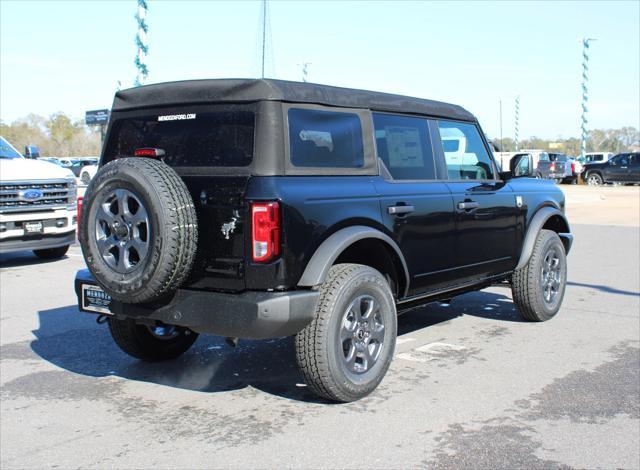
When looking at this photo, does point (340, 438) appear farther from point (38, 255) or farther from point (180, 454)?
point (38, 255)

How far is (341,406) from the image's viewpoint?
462 centimetres

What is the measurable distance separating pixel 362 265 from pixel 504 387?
1.30 metres

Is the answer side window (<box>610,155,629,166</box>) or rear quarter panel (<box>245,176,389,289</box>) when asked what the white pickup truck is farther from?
side window (<box>610,155,629,166</box>)

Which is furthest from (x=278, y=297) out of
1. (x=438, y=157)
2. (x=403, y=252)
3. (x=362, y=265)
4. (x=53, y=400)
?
(x=438, y=157)

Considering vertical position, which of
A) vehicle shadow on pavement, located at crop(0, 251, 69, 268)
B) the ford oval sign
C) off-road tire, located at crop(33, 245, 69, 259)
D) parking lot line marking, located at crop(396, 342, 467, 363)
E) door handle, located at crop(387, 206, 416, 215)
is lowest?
parking lot line marking, located at crop(396, 342, 467, 363)

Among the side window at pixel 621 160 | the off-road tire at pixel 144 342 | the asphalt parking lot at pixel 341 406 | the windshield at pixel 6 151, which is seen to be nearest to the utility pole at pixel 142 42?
the windshield at pixel 6 151

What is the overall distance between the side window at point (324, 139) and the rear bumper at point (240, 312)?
0.85 m

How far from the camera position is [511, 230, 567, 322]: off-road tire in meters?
6.69

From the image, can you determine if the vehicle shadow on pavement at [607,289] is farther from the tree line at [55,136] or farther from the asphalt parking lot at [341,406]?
the tree line at [55,136]

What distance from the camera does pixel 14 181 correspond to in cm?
1002

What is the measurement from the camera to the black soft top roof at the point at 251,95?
14.4ft

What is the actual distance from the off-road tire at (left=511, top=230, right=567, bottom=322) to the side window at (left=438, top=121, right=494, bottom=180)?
2.88 feet

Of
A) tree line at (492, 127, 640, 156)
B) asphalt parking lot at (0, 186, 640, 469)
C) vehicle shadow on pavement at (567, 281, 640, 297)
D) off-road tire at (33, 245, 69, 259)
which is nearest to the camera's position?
asphalt parking lot at (0, 186, 640, 469)

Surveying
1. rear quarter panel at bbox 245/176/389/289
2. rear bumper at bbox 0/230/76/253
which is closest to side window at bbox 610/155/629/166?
rear bumper at bbox 0/230/76/253
